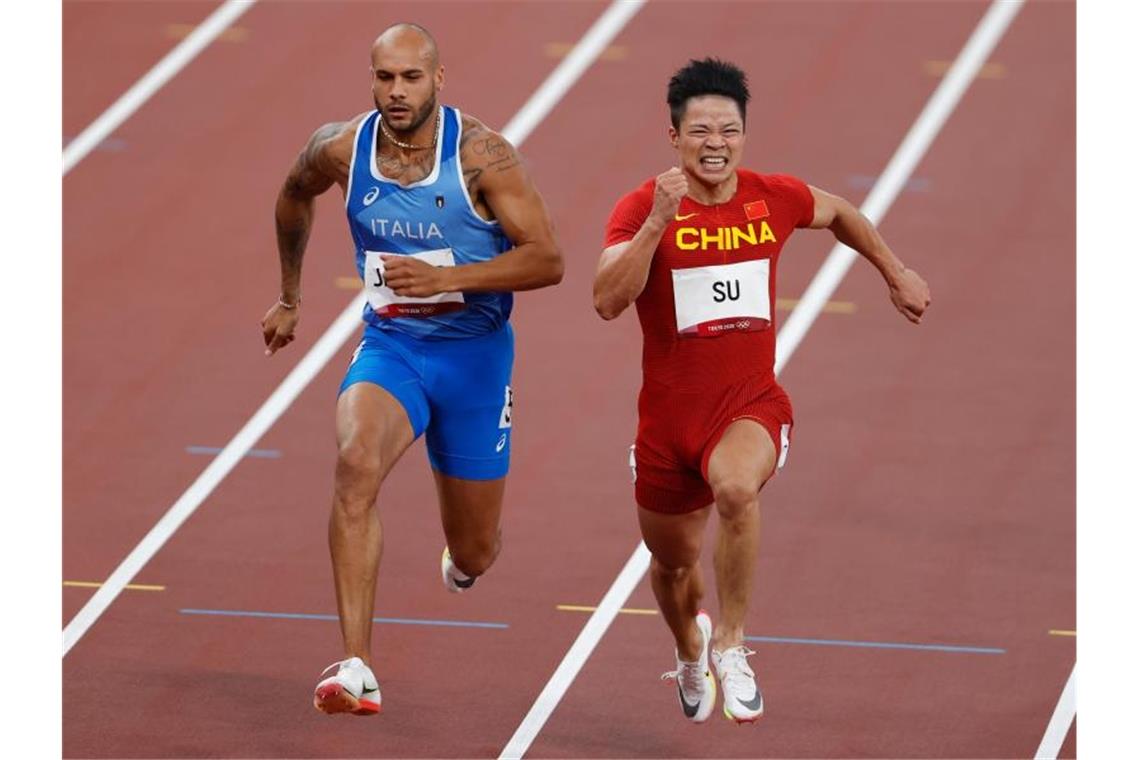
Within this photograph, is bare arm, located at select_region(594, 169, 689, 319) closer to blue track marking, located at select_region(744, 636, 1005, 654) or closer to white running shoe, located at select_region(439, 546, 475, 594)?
white running shoe, located at select_region(439, 546, 475, 594)

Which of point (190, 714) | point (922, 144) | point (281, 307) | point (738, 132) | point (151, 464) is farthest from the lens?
point (922, 144)

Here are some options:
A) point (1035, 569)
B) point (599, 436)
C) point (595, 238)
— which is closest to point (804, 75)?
point (595, 238)

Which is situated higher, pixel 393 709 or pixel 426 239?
pixel 426 239

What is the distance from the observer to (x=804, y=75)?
1692cm

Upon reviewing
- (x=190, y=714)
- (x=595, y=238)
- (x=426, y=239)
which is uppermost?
(x=426, y=239)

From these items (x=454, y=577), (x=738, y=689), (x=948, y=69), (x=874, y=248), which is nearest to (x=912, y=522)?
(x=454, y=577)

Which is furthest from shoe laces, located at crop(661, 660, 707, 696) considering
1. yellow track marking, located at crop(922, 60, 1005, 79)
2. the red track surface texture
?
yellow track marking, located at crop(922, 60, 1005, 79)

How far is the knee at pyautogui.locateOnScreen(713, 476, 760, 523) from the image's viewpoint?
7793 mm

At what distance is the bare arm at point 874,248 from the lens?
8.08 metres

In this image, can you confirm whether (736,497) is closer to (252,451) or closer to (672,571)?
(672,571)

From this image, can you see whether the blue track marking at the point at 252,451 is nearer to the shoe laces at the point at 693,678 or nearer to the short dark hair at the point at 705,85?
the shoe laces at the point at 693,678

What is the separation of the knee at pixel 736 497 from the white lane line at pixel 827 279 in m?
2.23

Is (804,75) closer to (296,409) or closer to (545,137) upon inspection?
(545,137)

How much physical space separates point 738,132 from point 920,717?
3.27 metres
